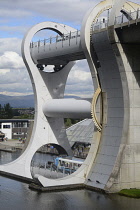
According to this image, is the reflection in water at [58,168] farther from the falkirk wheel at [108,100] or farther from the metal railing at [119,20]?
the metal railing at [119,20]

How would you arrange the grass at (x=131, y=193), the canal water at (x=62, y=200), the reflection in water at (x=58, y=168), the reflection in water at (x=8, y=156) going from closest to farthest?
the canal water at (x=62, y=200) < the grass at (x=131, y=193) < the reflection in water at (x=58, y=168) < the reflection in water at (x=8, y=156)

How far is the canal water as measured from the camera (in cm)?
2941

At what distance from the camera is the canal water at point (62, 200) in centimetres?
2941

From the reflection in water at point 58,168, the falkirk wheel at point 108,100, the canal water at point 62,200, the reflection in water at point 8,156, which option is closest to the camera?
the canal water at point 62,200

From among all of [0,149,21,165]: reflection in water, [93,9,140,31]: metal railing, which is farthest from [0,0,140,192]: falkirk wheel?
[0,149,21,165]: reflection in water

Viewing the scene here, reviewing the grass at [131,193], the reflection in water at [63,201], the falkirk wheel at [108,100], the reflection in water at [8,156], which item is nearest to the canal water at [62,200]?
the reflection in water at [63,201]

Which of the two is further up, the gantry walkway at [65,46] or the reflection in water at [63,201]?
the gantry walkway at [65,46]

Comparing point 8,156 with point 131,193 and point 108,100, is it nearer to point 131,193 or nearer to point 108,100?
point 108,100

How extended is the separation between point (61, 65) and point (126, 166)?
1603 cm

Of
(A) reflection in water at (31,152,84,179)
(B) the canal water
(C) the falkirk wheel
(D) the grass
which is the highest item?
(C) the falkirk wheel

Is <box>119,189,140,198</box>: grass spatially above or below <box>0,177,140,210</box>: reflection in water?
above

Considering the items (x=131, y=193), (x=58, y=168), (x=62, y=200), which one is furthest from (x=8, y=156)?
(x=131, y=193)

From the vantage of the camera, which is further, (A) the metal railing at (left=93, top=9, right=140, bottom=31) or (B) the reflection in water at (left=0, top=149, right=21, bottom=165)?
(B) the reflection in water at (left=0, top=149, right=21, bottom=165)

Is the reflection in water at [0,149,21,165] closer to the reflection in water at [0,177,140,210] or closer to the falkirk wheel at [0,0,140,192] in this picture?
the falkirk wheel at [0,0,140,192]
